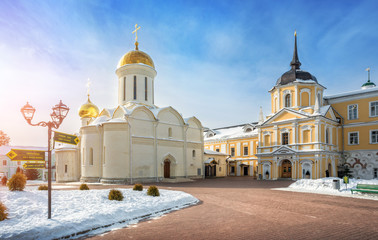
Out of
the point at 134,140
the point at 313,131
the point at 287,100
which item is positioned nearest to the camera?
the point at 134,140

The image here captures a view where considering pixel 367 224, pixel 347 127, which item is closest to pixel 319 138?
pixel 347 127

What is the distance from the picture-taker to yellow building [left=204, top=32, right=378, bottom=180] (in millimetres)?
28859

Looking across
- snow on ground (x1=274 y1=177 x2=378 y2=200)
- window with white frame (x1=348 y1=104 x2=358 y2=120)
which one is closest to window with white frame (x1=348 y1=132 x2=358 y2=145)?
window with white frame (x1=348 y1=104 x2=358 y2=120)

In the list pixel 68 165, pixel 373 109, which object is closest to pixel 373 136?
pixel 373 109

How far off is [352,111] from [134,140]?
25952mm

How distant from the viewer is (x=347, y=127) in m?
31.5

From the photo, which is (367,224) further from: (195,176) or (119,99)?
(119,99)

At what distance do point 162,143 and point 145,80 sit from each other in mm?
7716

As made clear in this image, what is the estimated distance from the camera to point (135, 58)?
29.8m

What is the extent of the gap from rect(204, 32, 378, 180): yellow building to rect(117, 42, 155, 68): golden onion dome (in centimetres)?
1636

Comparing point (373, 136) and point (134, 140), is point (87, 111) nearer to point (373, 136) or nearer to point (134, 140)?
point (134, 140)

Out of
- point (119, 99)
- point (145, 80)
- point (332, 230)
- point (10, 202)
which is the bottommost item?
point (332, 230)

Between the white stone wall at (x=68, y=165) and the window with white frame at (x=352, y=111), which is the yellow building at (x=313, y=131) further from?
the white stone wall at (x=68, y=165)

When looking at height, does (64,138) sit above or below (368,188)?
above
